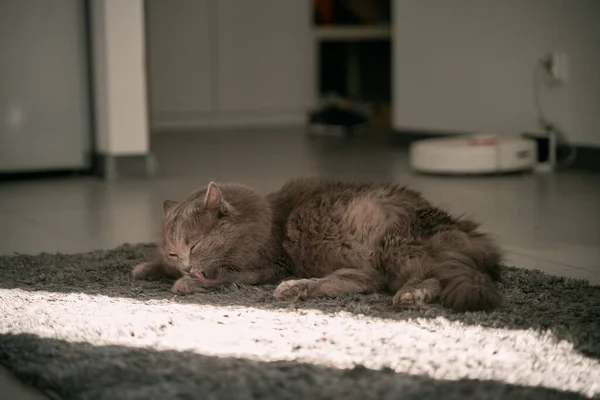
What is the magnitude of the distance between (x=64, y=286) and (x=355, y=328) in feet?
2.95

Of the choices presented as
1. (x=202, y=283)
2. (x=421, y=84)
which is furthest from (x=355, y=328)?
(x=421, y=84)

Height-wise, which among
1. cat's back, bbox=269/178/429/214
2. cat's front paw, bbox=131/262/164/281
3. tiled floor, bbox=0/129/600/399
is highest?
cat's back, bbox=269/178/429/214

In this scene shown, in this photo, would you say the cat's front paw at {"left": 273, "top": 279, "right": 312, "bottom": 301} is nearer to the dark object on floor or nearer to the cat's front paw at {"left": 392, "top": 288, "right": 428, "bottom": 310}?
the cat's front paw at {"left": 392, "top": 288, "right": 428, "bottom": 310}

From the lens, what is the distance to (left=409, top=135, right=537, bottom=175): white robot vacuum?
15.8ft

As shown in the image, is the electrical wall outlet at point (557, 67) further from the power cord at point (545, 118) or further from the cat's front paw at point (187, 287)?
the cat's front paw at point (187, 287)

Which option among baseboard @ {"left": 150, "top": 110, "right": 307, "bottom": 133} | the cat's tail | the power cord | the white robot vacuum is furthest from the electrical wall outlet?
baseboard @ {"left": 150, "top": 110, "right": 307, "bottom": 133}

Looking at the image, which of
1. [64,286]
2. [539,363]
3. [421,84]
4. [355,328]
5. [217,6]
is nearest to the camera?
[539,363]

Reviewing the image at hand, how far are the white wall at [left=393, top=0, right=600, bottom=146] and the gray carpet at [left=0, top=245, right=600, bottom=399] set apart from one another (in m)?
2.88

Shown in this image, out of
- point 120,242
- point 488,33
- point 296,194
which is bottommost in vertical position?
point 120,242

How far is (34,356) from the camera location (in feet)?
5.78

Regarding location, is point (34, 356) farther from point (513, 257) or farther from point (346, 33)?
point (346, 33)

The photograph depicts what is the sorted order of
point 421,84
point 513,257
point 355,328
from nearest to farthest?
point 355,328 → point 513,257 → point 421,84

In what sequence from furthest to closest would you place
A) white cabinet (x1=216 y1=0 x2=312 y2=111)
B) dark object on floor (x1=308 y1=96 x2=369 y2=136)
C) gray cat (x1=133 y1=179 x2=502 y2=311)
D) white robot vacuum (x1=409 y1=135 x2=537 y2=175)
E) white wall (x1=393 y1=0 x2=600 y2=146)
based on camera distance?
white cabinet (x1=216 y1=0 x2=312 y2=111)
dark object on floor (x1=308 y1=96 x2=369 y2=136)
white wall (x1=393 y1=0 x2=600 y2=146)
white robot vacuum (x1=409 y1=135 x2=537 y2=175)
gray cat (x1=133 y1=179 x2=502 y2=311)

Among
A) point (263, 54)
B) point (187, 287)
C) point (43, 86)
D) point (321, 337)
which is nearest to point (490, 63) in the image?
point (43, 86)
